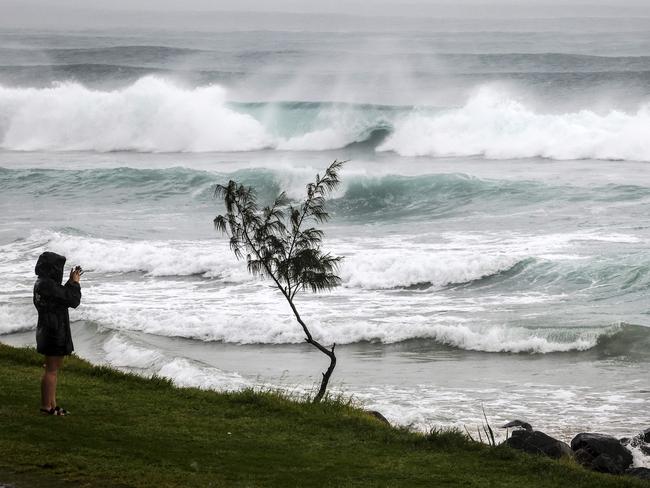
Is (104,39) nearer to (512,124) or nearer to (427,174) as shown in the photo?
(512,124)

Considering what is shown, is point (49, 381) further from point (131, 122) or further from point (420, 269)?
point (131, 122)

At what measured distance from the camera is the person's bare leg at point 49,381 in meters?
9.13

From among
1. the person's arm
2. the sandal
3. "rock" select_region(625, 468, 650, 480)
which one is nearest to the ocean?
"rock" select_region(625, 468, 650, 480)

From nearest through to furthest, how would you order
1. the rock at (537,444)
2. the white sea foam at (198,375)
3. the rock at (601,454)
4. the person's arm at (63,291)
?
the person's arm at (63,291) < the rock at (537,444) < the rock at (601,454) < the white sea foam at (198,375)

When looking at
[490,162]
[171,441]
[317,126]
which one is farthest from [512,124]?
[171,441]

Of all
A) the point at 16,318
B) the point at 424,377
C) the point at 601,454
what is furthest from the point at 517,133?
the point at 601,454

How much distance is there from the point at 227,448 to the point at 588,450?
14.4ft

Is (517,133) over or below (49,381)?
over

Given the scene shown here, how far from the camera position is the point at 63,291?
889 cm

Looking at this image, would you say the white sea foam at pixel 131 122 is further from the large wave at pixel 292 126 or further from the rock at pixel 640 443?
the rock at pixel 640 443

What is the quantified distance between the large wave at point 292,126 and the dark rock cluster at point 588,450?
39.0 m

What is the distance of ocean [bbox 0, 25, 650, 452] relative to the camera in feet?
58.4

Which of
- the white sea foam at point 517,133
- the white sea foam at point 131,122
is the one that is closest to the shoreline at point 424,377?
the white sea foam at point 517,133

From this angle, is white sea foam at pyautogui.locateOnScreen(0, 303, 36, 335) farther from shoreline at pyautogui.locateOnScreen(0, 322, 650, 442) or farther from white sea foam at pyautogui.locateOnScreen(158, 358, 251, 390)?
white sea foam at pyautogui.locateOnScreen(158, 358, 251, 390)
